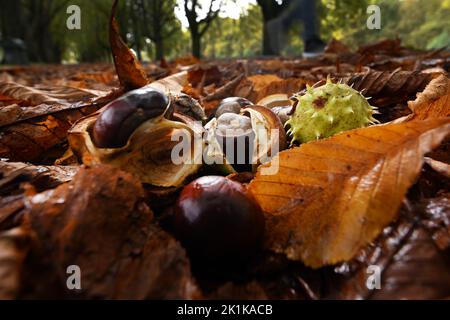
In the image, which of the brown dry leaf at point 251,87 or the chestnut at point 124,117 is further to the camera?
the brown dry leaf at point 251,87

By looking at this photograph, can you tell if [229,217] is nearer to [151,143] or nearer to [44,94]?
[151,143]

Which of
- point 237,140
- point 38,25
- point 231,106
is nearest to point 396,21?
point 38,25

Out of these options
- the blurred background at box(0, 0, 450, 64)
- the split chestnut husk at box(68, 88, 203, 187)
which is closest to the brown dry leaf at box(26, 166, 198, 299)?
the split chestnut husk at box(68, 88, 203, 187)

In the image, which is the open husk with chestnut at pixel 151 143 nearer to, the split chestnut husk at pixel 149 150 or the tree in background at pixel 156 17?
the split chestnut husk at pixel 149 150

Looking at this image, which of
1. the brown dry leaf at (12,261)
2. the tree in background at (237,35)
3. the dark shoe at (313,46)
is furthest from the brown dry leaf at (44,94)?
the tree in background at (237,35)

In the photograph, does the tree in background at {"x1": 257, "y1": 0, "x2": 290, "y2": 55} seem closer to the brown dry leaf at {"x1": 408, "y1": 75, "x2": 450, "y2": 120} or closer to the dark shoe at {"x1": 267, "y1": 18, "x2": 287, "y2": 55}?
the dark shoe at {"x1": 267, "y1": 18, "x2": 287, "y2": 55}
